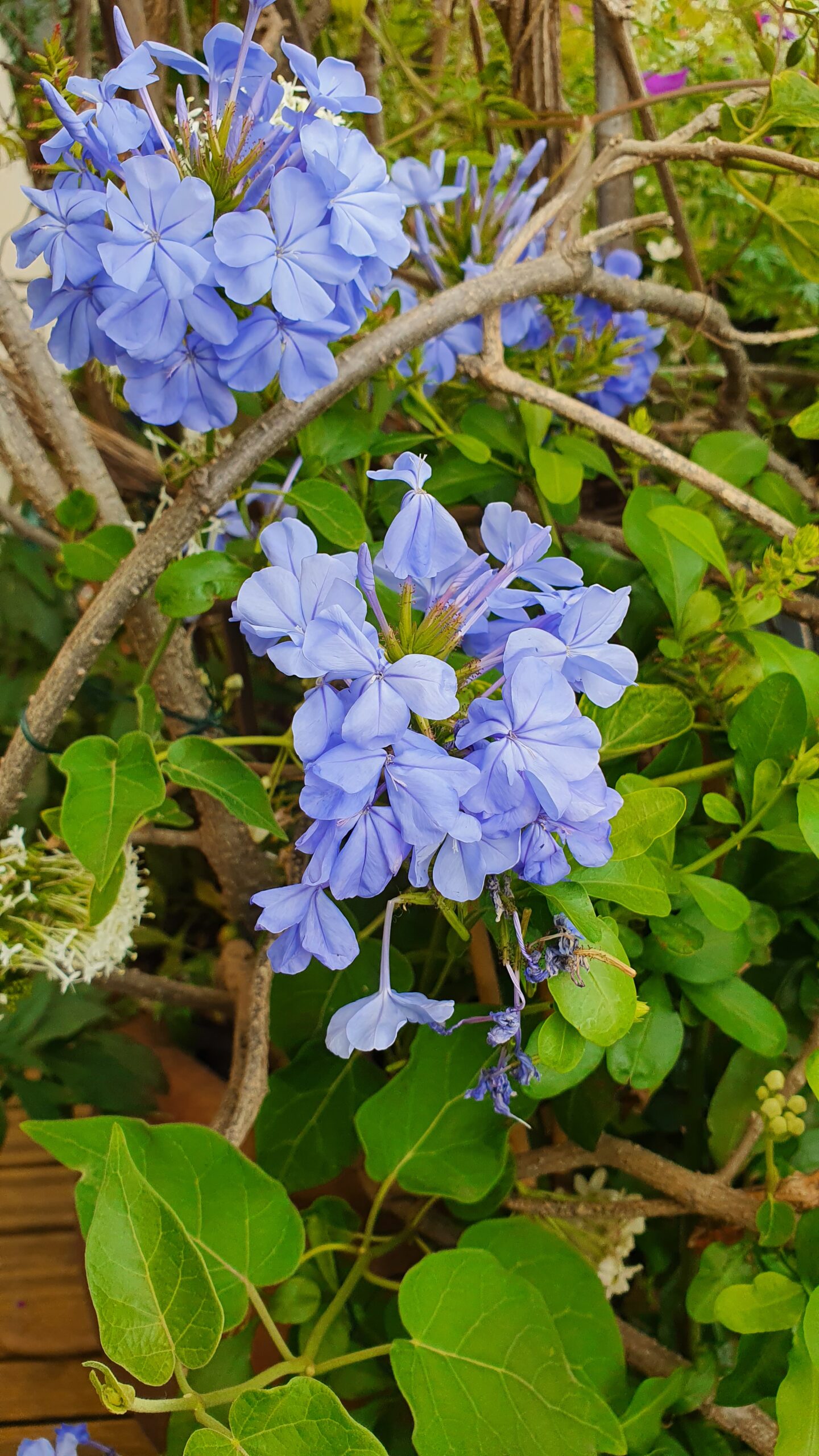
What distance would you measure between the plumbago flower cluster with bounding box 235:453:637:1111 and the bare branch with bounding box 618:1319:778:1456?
277 millimetres

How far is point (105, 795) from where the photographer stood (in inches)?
17.0

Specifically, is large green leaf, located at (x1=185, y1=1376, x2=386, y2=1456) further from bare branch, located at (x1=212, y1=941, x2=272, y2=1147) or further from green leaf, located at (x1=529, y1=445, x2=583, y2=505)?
green leaf, located at (x1=529, y1=445, x2=583, y2=505)

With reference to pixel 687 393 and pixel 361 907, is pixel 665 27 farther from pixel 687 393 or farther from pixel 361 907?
pixel 361 907

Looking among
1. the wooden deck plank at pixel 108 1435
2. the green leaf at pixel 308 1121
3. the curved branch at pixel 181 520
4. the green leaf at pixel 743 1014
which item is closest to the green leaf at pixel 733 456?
the curved branch at pixel 181 520

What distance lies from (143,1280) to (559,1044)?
186mm

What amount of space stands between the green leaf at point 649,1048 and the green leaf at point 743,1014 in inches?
0.7

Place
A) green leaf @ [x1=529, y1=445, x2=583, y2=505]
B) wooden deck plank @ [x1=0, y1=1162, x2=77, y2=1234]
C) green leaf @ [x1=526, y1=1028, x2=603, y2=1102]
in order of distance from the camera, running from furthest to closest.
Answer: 1. wooden deck plank @ [x1=0, y1=1162, x2=77, y2=1234]
2. green leaf @ [x1=529, y1=445, x2=583, y2=505]
3. green leaf @ [x1=526, y1=1028, x2=603, y2=1102]

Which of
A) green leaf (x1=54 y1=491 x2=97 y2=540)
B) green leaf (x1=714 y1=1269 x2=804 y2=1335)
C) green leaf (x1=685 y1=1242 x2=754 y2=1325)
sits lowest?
green leaf (x1=685 y1=1242 x2=754 y2=1325)

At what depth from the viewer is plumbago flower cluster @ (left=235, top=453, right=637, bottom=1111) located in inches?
12.3

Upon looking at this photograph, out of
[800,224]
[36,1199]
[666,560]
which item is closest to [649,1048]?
[666,560]

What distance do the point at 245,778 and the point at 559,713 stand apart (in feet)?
0.60

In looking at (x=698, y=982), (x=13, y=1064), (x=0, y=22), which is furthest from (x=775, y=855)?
(x=0, y=22)

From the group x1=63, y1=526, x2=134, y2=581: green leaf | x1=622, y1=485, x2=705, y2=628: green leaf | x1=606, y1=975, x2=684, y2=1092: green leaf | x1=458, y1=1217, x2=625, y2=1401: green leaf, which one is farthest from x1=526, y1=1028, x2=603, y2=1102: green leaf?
x1=63, y1=526, x2=134, y2=581: green leaf

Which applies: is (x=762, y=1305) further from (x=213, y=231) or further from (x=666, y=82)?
(x=666, y=82)
